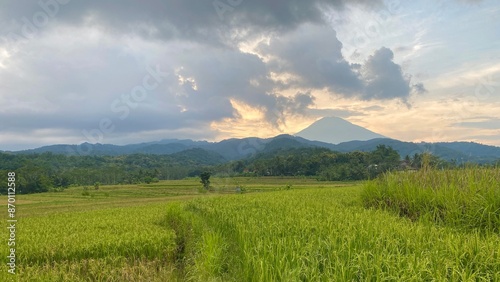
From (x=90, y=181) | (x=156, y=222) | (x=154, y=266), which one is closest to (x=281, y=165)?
(x=90, y=181)

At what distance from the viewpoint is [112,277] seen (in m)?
10.9

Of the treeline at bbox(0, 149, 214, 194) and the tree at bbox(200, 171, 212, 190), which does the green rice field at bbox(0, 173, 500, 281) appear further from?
the treeline at bbox(0, 149, 214, 194)

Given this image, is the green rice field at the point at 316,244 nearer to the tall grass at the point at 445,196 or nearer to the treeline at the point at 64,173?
the tall grass at the point at 445,196

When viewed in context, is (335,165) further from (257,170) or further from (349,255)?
(349,255)

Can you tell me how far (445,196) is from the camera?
453 inches

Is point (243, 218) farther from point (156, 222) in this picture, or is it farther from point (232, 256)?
point (156, 222)

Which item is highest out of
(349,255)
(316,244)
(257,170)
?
(349,255)

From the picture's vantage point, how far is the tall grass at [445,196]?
982 centimetres

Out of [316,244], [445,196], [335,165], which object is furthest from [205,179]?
[316,244]

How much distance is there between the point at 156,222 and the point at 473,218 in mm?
17350

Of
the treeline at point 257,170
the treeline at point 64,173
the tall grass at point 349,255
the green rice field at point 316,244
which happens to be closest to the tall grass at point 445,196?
the green rice field at point 316,244

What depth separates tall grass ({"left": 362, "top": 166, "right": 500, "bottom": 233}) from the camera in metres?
9.82

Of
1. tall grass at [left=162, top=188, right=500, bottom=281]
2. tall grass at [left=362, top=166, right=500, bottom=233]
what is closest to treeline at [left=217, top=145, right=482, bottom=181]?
tall grass at [left=362, top=166, right=500, bottom=233]

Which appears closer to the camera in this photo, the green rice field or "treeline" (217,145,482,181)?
the green rice field
